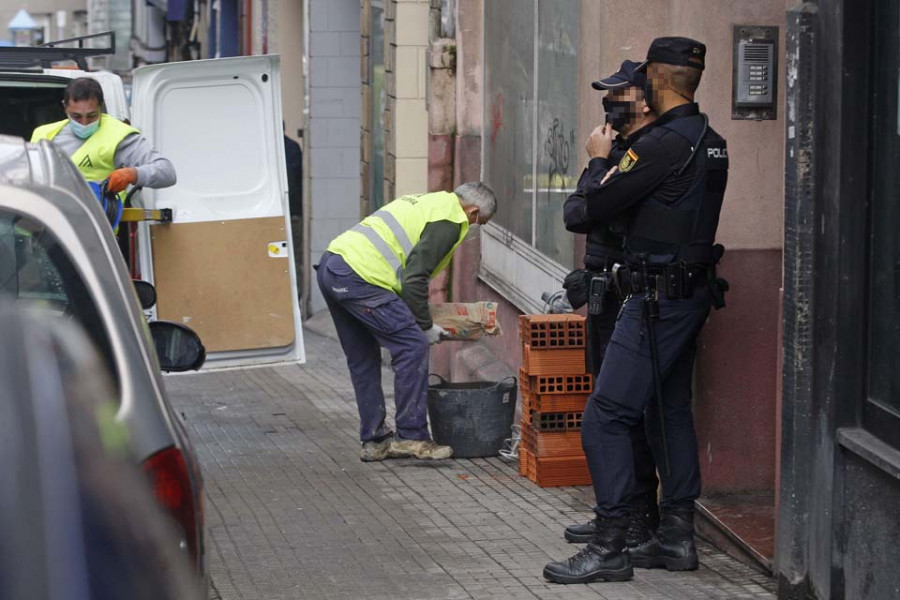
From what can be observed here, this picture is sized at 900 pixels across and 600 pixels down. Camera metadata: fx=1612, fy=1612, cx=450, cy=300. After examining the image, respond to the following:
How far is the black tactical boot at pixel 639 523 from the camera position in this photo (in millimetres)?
6426

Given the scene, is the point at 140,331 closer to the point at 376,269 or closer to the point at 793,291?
the point at 793,291

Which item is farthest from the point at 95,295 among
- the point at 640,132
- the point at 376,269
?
the point at 376,269

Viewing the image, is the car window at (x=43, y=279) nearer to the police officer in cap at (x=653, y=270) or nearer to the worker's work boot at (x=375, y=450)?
the police officer in cap at (x=653, y=270)

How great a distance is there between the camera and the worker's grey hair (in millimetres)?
8320

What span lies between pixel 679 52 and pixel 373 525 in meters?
2.54

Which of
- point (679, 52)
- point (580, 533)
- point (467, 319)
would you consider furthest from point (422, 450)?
point (679, 52)

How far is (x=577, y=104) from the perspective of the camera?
835 centimetres

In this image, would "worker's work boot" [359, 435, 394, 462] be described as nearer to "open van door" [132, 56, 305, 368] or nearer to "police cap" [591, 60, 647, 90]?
"open van door" [132, 56, 305, 368]

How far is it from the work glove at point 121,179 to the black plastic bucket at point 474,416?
1979mm

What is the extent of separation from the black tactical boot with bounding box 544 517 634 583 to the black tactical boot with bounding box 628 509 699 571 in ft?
0.57

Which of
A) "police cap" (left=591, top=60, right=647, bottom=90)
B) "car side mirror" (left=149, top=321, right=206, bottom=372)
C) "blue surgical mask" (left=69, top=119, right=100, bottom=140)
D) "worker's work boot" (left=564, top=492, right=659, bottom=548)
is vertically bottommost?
"worker's work boot" (left=564, top=492, right=659, bottom=548)

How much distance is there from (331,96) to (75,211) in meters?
12.1

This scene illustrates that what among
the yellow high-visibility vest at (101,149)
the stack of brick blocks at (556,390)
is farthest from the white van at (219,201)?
the stack of brick blocks at (556,390)

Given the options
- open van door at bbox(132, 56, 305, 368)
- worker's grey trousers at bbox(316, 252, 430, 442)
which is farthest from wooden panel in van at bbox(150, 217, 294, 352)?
worker's grey trousers at bbox(316, 252, 430, 442)
